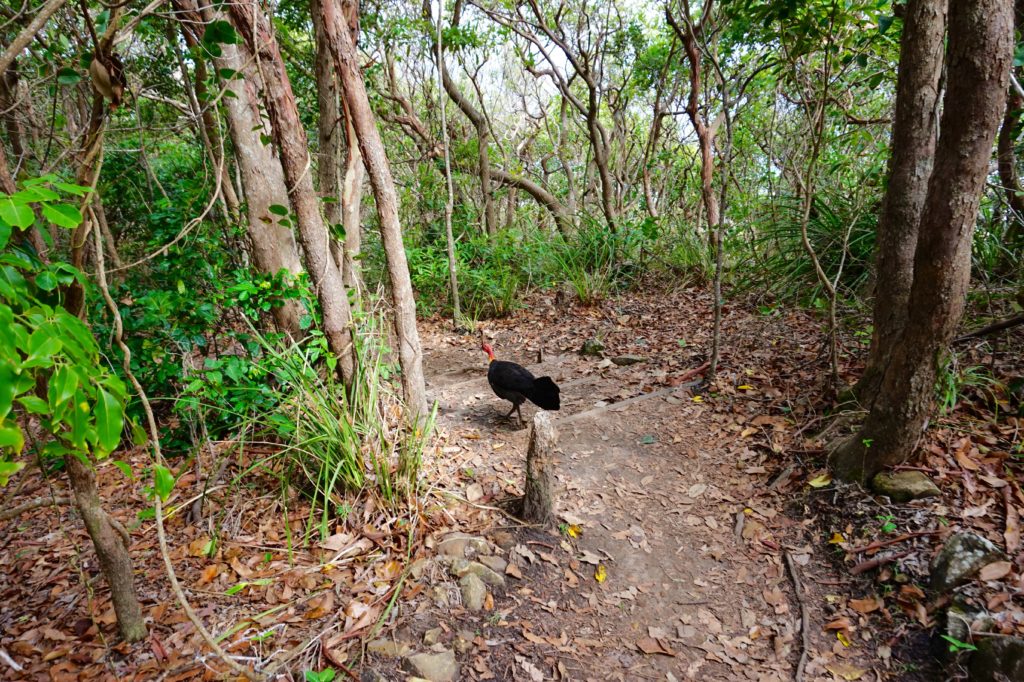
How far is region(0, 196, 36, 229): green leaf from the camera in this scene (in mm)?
1087

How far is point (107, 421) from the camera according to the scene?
1173 millimetres

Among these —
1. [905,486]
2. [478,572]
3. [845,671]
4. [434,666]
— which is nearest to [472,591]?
[478,572]

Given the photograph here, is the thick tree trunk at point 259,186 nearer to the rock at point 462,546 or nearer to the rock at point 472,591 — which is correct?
the rock at point 462,546

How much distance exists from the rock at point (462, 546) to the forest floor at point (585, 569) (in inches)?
3.0

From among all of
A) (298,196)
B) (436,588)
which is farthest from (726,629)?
(298,196)

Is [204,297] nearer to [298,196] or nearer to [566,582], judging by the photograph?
[298,196]

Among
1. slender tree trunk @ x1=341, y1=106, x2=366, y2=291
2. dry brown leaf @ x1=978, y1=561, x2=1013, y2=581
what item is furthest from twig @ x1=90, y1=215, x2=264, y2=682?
dry brown leaf @ x1=978, y1=561, x2=1013, y2=581

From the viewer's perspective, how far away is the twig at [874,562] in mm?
2434

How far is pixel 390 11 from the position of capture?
7.68 metres

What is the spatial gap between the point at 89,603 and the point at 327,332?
5.58 ft

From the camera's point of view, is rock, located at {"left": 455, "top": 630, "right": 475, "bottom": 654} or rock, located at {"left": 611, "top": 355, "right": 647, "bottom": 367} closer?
rock, located at {"left": 455, "top": 630, "right": 475, "bottom": 654}

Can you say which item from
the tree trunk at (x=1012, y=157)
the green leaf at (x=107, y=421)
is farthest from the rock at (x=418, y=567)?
the tree trunk at (x=1012, y=157)

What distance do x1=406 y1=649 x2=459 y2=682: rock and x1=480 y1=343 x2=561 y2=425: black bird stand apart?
→ 188 cm

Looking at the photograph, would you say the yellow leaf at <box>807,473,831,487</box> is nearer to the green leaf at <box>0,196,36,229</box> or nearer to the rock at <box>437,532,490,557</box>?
the rock at <box>437,532,490,557</box>
